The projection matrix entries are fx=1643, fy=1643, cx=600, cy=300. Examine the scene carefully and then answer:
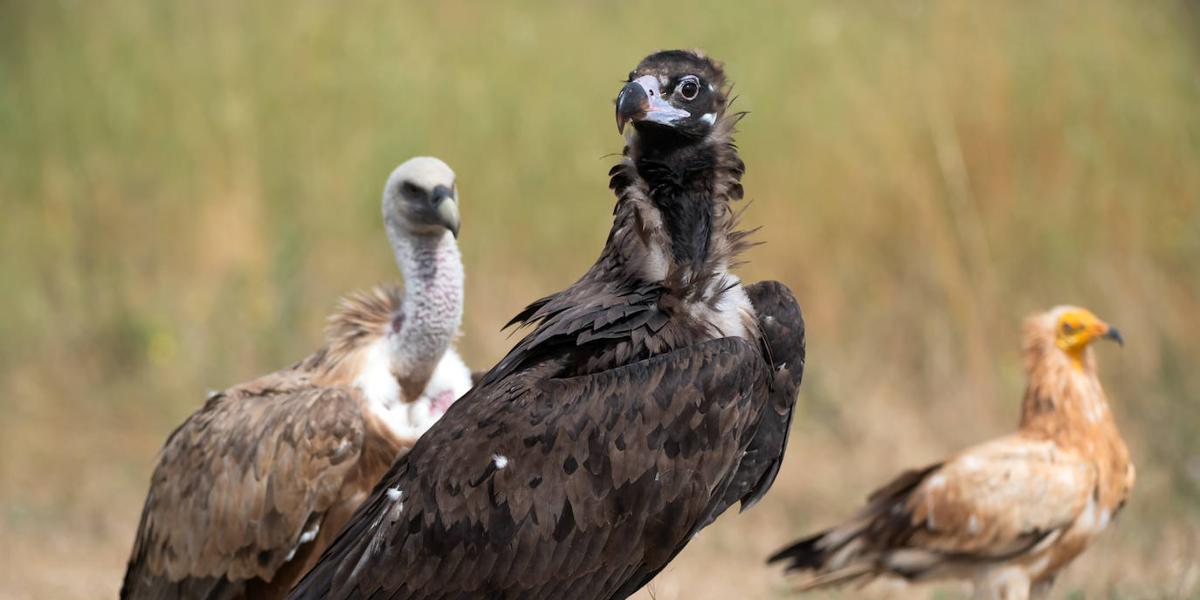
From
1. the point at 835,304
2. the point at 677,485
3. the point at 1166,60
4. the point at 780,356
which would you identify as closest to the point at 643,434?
the point at 677,485

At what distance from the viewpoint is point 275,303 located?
8883 millimetres

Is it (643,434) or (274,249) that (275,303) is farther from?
(643,434)

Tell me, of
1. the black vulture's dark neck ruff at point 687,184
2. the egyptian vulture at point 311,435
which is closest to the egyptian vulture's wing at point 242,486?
the egyptian vulture at point 311,435

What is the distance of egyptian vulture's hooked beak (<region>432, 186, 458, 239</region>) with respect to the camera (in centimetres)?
509

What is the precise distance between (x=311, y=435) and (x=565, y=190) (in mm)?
4964

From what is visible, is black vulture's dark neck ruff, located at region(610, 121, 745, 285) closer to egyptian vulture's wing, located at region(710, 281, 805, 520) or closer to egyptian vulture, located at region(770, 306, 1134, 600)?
egyptian vulture's wing, located at region(710, 281, 805, 520)

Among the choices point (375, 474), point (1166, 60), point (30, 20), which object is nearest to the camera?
point (375, 474)

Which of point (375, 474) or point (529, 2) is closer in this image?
point (375, 474)

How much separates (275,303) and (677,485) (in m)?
5.53

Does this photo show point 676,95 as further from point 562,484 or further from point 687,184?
point 562,484

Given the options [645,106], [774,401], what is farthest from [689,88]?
[774,401]

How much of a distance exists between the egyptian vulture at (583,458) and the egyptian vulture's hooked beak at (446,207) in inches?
48.0

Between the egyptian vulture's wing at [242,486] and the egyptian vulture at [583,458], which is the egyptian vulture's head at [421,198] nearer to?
the egyptian vulture's wing at [242,486]

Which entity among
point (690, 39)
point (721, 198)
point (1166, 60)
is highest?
point (690, 39)
